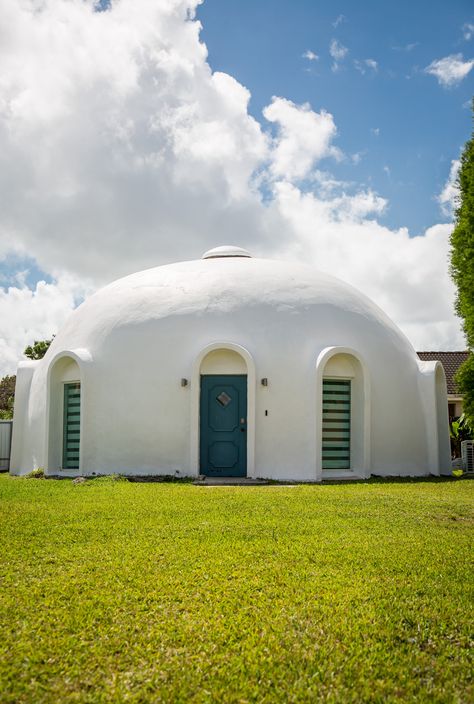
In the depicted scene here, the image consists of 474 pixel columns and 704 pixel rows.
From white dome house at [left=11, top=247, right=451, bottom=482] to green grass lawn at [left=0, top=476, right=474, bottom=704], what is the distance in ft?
15.9

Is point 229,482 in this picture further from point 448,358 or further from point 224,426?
point 448,358

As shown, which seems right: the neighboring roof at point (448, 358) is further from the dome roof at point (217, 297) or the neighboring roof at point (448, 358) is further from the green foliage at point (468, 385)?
the green foliage at point (468, 385)

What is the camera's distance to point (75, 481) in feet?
39.9

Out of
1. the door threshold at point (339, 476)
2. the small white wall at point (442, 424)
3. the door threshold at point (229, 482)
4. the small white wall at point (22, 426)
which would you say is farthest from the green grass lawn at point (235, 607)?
the small white wall at point (22, 426)

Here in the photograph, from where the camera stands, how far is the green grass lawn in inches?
135

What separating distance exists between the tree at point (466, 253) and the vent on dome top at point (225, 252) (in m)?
7.11

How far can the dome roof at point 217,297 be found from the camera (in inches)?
539

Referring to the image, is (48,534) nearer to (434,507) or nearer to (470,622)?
(470,622)

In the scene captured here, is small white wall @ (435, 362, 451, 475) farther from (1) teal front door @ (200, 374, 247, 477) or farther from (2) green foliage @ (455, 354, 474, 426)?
(1) teal front door @ (200, 374, 247, 477)

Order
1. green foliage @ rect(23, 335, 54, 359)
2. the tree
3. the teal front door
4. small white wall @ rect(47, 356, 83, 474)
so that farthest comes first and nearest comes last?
green foliage @ rect(23, 335, 54, 359)
small white wall @ rect(47, 356, 83, 474)
the teal front door
the tree

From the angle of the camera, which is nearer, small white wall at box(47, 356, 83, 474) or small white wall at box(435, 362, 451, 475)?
small white wall at box(47, 356, 83, 474)

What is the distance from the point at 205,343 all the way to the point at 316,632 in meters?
9.45

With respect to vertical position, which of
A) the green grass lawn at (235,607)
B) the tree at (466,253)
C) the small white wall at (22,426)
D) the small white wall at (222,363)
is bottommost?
the green grass lawn at (235,607)

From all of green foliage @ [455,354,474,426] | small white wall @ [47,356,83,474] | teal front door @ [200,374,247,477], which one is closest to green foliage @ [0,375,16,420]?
small white wall @ [47,356,83,474]
